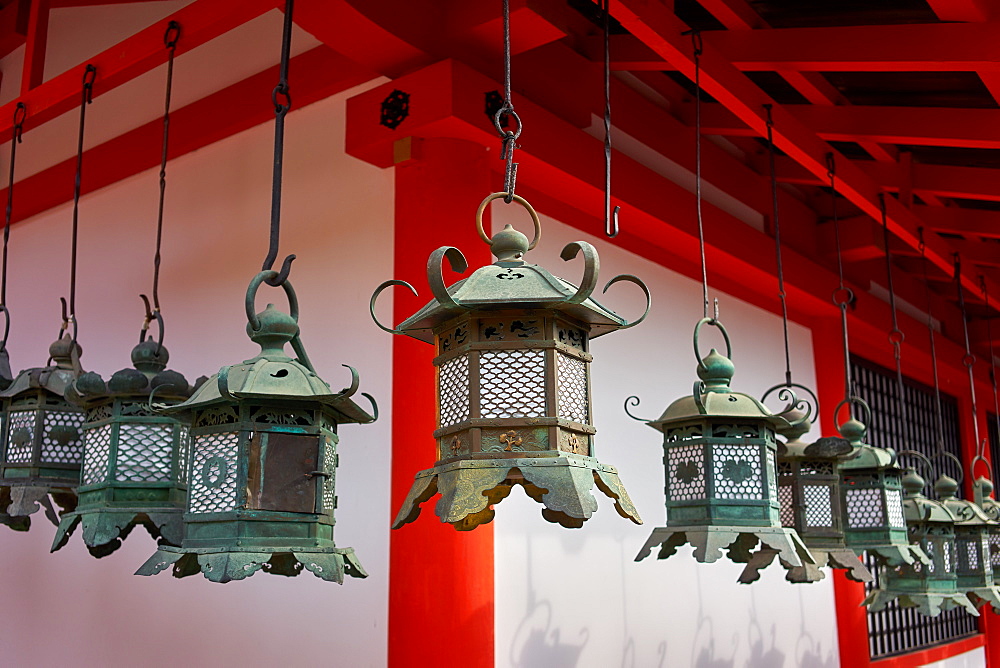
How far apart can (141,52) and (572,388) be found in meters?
2.11

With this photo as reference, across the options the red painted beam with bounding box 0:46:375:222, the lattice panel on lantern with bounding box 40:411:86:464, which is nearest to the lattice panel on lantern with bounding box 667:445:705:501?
the lattice panel on lantern with bounding box 40:411:86:464

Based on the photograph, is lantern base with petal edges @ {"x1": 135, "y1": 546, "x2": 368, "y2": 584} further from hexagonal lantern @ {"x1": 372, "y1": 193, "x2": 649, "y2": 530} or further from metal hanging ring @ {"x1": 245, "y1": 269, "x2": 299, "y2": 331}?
metal hanging ring @ {"x1": 245, "y1": 269, "x2": 299, "y2": 331}

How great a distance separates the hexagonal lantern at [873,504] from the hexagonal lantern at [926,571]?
0.40m

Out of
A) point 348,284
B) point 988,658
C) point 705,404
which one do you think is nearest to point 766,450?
point 705,404

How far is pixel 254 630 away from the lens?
3.25 metres

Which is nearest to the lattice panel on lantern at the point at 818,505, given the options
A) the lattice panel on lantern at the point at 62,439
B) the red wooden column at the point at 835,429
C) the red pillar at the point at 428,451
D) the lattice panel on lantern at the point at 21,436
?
the red pillar at the point at 428,451

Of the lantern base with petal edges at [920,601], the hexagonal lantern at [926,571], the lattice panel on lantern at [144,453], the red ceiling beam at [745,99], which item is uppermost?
the red ceiling beam at [745,99]

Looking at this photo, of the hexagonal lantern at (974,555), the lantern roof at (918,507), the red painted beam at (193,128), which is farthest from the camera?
the hexagonal lantern at (974,555)

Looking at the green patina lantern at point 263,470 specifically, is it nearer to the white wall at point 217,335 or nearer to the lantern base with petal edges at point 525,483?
the lantern base with petal edges at point 525,483

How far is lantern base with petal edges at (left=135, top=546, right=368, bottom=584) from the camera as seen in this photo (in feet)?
5.86

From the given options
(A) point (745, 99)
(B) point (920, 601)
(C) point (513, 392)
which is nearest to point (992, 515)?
(B) point (920, 601)

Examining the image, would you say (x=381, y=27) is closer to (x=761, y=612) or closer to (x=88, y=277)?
(x=88, y=277)

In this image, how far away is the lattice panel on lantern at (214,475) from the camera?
6.20ft

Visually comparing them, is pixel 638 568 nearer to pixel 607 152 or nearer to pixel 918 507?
pixel 918 507
